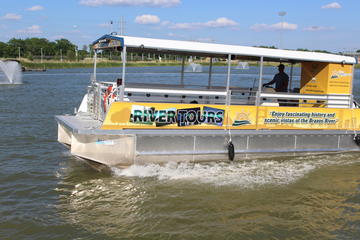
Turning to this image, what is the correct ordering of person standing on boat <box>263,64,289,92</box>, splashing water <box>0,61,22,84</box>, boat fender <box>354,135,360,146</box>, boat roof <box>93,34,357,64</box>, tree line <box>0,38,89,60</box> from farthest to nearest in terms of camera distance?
tree line <box>0,38,89,60</box> → splashing water <box>0,61,22,84</box> → person standing on boat <box>263,64,289,92</box> → boat fender <box>354,135,360,146</box> → boat roof <box>93,34,357,64</box>

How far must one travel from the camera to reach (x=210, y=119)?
8.79 meters

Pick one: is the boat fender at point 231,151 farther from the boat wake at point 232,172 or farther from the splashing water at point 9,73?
the splashing water at point 9,73

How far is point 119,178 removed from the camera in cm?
830

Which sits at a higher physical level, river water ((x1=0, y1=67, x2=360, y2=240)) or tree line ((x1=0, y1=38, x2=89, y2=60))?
tree line ((x1=0, y1=38, x2=89, y2=60))

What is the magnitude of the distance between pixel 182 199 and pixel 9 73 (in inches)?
1482

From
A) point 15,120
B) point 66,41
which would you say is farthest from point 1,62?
point 66,41

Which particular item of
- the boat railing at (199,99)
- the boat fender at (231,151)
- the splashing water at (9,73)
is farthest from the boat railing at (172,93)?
the splashing water at (9,73)

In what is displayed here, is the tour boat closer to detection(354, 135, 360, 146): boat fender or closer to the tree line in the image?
detection(354, 135, 360, 146): boat fender

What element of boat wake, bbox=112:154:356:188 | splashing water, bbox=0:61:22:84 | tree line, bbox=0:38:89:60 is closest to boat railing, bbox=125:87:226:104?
boat wake, bbox=112:154:356:188

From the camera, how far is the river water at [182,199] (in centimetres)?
604

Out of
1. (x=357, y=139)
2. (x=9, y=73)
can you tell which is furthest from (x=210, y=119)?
(x=9, y=73)

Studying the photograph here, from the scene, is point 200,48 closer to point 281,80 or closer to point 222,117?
point 222,117

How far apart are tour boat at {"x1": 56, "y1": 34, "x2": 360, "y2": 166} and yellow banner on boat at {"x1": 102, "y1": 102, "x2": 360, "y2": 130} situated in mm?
21

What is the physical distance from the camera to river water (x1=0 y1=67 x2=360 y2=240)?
19.8 feet
